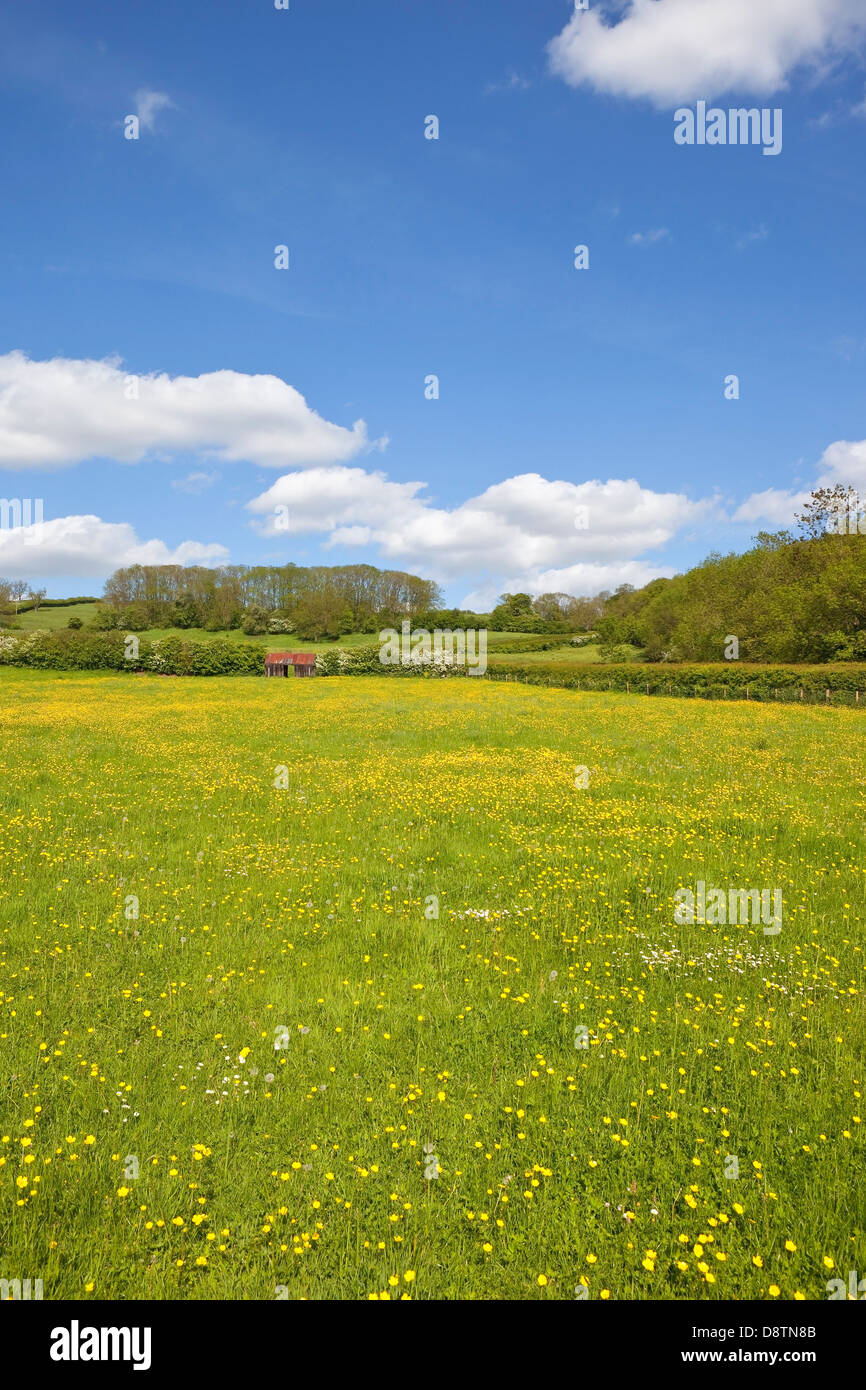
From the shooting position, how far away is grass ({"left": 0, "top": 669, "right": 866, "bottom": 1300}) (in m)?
4.62

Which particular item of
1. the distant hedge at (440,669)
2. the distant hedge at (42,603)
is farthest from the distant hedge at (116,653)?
the distant hedge at (42,603)

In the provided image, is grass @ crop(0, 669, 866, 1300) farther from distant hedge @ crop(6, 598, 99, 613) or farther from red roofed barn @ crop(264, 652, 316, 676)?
distant hedge @ crop(6, 598, 99, 613)

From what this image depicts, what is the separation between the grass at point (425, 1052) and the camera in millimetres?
4617

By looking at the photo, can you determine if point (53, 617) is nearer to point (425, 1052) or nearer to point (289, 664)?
point (289, 664)

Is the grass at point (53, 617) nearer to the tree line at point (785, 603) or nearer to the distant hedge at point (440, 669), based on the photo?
the distant hedge at point (440, 669)

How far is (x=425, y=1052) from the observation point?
673 cm

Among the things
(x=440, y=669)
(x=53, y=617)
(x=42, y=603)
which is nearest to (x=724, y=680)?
(x=440, y=669)

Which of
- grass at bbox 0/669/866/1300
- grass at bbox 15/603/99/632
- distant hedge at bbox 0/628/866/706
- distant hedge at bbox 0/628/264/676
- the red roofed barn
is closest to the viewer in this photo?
grass at bbox 0/669/866/1300

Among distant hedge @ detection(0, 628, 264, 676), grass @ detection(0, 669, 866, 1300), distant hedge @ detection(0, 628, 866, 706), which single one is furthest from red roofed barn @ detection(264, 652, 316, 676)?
grass @ detection(0, 669, 866, 1300)

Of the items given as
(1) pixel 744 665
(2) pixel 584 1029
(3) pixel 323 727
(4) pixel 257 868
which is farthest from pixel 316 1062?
(1) pixel 744 665

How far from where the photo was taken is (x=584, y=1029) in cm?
700

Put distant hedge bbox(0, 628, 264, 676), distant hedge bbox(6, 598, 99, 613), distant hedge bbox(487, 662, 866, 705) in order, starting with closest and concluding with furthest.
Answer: distant hedge bbox(487, 662, 866, 705) → distant hedge bbox(0, 628, 264, 676) → distant hedge bbox(6, 598, 99, 613)

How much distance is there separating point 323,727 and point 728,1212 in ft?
87.6
